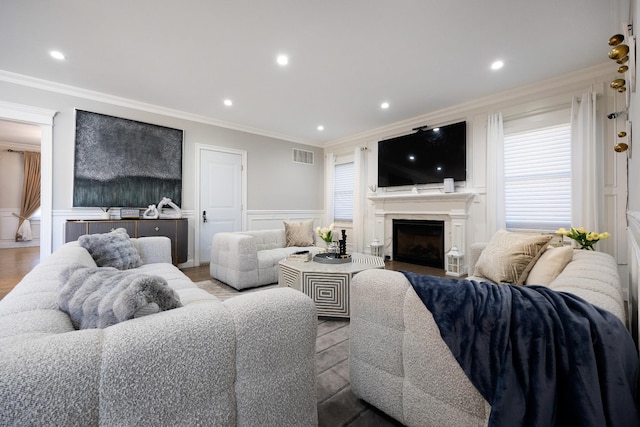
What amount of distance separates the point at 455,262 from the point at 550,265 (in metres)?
2.51

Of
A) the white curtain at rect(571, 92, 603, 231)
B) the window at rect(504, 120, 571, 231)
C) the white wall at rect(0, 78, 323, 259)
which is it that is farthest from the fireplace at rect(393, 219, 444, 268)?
the white wall at rect(0, 78, 323, 259)

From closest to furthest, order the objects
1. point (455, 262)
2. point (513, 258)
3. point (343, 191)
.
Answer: point (513, 258) → point (455, 262) → point (343, 191)

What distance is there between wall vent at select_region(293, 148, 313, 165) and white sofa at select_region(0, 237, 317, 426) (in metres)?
5.18

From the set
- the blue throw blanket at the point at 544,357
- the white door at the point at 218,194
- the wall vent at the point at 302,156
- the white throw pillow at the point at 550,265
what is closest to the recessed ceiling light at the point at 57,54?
the white door at the point at 218,194

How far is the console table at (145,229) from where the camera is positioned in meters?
3.27

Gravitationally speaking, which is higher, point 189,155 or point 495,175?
point 189,155

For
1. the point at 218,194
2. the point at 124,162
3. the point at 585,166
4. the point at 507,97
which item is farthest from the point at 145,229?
the point at 585,166

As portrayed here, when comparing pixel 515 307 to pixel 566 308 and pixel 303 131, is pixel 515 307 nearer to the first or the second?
pixel 566 308

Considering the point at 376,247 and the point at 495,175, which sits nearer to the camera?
the point at 495,175

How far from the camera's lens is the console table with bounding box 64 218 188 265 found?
129 inches

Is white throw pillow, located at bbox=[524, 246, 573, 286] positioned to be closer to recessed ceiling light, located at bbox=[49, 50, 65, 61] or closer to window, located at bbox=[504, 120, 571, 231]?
window, located at bbox=[504, 120, 571, 231]

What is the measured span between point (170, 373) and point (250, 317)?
0.80 feet

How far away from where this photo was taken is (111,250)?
216 cm

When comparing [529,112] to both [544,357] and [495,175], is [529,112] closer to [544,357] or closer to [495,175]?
[495,175]
